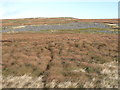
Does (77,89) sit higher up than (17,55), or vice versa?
(17,55)

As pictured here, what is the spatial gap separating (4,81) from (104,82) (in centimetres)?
880

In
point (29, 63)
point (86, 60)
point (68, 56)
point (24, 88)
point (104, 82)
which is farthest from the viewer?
point (68, 56)

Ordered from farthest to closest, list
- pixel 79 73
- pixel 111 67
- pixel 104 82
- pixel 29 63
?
1. pixel 29 63
2. pixel 111 67
3. pixel 79 73
4. pixel 104 82

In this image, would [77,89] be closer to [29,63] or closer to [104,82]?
Result: [104,82]

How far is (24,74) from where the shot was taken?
51.3ft

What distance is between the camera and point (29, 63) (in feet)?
60.2

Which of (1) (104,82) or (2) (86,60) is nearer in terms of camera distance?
(1) (104,82)

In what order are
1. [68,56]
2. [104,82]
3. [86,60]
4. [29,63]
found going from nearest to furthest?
[104,82] < [29,63] < [86,60] < [68,56]

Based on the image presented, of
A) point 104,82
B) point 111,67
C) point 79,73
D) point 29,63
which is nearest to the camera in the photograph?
point 104,82

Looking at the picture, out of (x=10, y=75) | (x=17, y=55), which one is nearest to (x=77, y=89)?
(x=10, y=75)

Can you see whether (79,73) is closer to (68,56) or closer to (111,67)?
(111,67)

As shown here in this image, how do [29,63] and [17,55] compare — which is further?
[17,55]

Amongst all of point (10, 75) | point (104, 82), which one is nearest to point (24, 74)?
point (10, 75)

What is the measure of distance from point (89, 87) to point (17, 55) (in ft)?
40.3
